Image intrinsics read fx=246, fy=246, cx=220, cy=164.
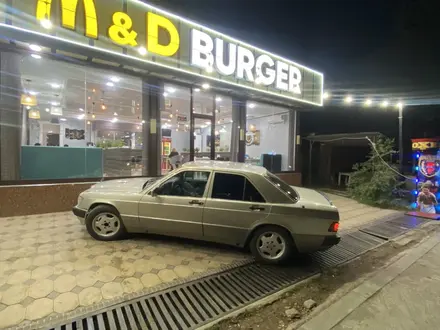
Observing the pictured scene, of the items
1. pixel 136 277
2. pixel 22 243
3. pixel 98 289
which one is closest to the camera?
pixel 98 289

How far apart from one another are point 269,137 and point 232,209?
931 centimetres

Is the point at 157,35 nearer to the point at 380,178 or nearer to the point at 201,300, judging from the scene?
the point at 201,300

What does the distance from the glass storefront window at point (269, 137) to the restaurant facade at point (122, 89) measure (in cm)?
38

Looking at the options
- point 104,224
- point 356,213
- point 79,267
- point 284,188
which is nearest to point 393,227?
point 356,213

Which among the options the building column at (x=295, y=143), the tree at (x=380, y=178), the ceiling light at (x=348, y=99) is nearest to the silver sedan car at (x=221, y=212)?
the tree at (x=380, y=178)

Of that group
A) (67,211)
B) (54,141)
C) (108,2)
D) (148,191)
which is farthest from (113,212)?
(108,2)

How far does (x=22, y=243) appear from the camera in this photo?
13.5ft

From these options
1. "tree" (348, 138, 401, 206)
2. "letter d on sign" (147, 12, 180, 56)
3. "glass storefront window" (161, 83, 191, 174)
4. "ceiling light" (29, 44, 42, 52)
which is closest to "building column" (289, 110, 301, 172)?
"tree" (348, 138, 401, 206)

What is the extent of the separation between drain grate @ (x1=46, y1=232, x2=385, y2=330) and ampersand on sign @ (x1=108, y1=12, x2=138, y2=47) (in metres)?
5.60

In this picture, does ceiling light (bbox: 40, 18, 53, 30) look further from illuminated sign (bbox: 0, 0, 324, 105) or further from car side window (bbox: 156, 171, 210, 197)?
car side window (bbox: 156, 171, 210, 197)

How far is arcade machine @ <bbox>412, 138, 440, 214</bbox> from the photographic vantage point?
6895 millimetres

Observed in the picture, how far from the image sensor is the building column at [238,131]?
9828 mm

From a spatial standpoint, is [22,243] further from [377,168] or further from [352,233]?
[377,168]

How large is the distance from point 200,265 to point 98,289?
137 cm
